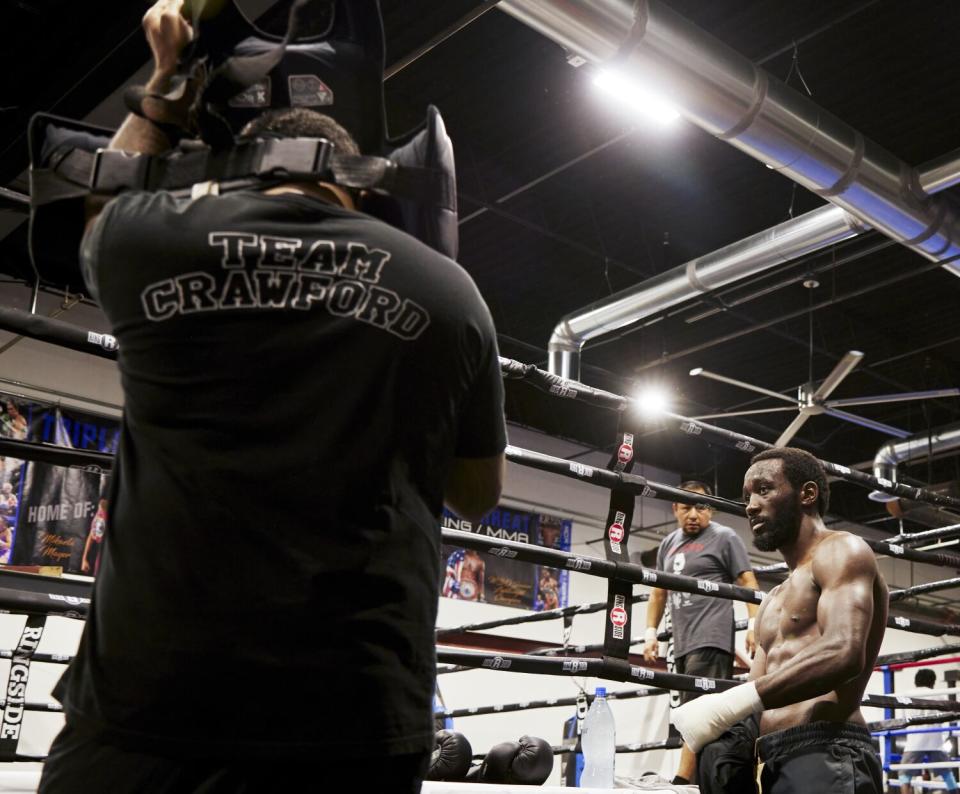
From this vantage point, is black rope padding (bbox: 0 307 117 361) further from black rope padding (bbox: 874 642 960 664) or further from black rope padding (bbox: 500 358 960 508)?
black rope padding (bbox: 874 642 960 664)

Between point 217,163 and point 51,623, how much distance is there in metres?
8.30

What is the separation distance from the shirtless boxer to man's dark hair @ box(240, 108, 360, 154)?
197cm

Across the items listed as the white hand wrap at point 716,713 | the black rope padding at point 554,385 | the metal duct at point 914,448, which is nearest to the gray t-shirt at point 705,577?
the black rope padding at point 554,385

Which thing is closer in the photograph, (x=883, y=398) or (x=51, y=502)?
(x=883, y=398)

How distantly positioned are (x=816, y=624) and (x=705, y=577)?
2906mm

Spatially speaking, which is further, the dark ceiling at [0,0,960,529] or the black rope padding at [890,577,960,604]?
the dark ceiling at [0,0,960,529]

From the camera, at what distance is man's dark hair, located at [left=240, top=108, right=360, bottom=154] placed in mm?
1199

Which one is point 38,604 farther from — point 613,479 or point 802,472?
point 802,472

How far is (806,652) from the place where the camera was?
8.85 ft

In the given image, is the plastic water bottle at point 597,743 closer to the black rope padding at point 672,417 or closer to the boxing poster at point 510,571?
the black rope padding at point 672,417

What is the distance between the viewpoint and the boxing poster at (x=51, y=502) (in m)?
8.71

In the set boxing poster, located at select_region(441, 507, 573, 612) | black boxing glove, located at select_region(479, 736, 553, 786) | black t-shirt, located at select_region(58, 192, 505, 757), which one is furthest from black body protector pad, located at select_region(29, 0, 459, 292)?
boxing poster, located at select_region(441, 507, 573, 612)

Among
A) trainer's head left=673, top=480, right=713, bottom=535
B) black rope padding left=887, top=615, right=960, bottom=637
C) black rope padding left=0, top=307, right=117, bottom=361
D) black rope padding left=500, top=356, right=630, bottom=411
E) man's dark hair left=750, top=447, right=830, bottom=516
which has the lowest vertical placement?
black rope padding left=887, top=615, right=960, bottom=637

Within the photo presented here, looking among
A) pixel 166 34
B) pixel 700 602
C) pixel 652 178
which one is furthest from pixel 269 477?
pixel 652 178
